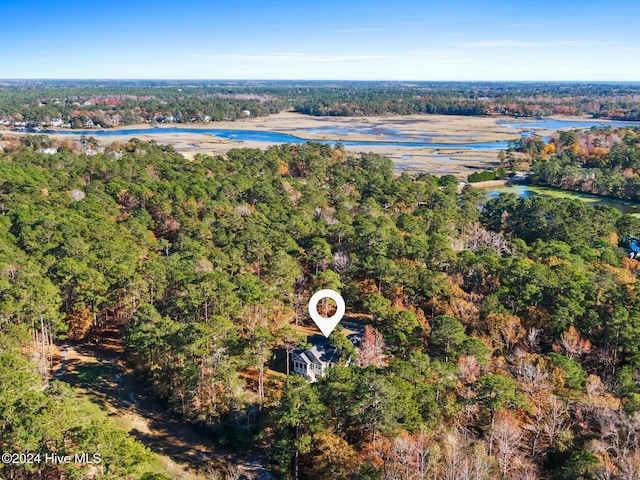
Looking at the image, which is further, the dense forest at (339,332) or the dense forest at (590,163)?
the dense forest at (590,163)

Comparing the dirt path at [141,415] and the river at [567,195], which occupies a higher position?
the river at [567,195]

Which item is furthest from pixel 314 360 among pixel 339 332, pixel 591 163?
pixel 591 163

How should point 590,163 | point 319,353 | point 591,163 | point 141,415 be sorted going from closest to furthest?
1. point 141,415
2. point 319,353
3. point 591,163
4. point 590,163

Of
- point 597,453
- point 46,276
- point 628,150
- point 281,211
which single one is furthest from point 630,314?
point 628,150

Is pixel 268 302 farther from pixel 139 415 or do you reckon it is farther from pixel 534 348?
pixel 534 348

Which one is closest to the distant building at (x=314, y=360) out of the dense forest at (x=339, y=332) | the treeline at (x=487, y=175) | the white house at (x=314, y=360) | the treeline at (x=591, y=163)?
the white house at (x=314, y=360)

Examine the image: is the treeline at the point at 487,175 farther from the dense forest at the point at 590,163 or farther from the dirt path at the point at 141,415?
the dirt path at the point at 141,415

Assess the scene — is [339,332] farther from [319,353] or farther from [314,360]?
[314,360]

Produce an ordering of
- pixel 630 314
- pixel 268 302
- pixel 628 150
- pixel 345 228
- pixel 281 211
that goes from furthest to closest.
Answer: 1. pixel 628 150
2. pixel 281 211
3. pixel 345 228
4. pixel 268 302
5. pixel 630 314
